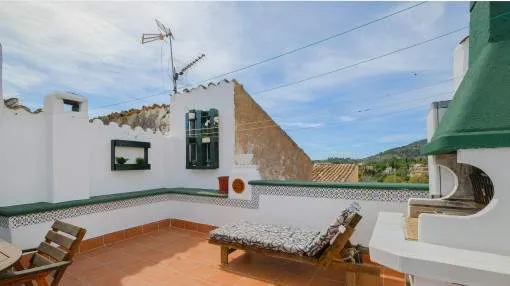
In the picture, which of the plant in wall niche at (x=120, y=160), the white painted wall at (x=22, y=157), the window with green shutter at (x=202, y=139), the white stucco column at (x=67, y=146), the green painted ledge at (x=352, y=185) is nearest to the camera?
the green painted ledge at (x=352, y=185)

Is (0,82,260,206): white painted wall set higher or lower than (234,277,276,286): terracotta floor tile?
higher

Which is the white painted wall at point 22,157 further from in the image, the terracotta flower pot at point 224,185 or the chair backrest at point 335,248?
the chair backrest at point 335,248

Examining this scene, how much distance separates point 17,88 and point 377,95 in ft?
25.5

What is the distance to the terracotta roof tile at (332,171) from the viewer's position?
11.8m

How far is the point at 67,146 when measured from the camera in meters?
4.61

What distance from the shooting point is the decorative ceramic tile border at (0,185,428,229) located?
373cm

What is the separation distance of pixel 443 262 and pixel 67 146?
565 cm

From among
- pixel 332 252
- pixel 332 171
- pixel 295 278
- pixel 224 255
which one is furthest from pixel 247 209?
pixel 332 171

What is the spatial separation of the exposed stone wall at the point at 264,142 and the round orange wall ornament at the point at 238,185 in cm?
155

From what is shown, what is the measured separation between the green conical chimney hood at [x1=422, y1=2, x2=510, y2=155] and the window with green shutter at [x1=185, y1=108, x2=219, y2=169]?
552 cm

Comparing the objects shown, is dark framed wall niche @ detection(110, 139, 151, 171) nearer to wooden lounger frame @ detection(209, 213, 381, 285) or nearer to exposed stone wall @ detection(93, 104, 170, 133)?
exposed stone wall @ detection(93, 104, 170, 133)

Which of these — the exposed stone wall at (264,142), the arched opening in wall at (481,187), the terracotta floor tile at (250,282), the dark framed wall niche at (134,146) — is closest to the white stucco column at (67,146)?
the dark framed wall niche at (134,146)

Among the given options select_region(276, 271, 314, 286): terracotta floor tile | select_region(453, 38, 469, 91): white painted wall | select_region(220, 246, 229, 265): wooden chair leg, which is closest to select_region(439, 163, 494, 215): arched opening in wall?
select_region(453, 38, 469, 91): white painted wall

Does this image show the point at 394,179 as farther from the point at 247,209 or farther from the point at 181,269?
the point at 181,269
